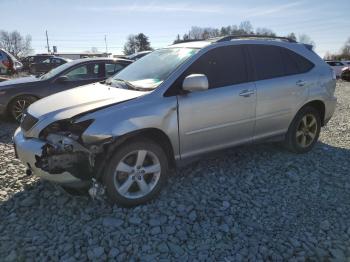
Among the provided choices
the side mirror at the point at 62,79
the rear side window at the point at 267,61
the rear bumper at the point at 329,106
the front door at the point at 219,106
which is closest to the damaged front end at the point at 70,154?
the front door at the point at 219,106

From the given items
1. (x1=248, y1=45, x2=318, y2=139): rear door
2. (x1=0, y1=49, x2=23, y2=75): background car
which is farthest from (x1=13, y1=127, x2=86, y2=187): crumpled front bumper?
(x1=0, y1=49, x2=23, y2=75): background car

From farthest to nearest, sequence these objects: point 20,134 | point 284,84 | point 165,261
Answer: point 284,84, point 20,134, point 165,261

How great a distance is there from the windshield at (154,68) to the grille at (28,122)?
1142 mm

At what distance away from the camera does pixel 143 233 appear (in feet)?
10.4

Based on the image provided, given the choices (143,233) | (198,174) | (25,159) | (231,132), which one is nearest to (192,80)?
(231,132)

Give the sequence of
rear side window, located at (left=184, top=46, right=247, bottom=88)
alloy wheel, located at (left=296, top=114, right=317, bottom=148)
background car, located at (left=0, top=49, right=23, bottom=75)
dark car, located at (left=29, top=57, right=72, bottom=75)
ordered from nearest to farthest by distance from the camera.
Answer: rear side window, located at (left=184, top=46, right=247, bottom=88) < alloy wheel, located at (left=296, top=114, right=317, bottom=148) < background car, located at (left=0, top=49, right=23, bottom=75) < dark car, located at (left=29, top=57, right=72, bottom=75)

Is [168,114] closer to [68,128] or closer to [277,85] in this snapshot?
[68,128]

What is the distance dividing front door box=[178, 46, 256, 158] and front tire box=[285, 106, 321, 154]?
36.9 inches

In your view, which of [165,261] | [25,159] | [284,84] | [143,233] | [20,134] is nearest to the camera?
[165,261]

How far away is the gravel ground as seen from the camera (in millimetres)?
2922

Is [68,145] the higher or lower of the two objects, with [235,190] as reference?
higher

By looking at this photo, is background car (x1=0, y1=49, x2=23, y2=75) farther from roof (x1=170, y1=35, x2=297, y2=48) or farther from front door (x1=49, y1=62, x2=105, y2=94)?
roof (x1=170, y1=35, x2=297, y2=48)

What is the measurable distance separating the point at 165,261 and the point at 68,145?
4.69ft

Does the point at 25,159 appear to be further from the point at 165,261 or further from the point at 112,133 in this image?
the point at 165,261
